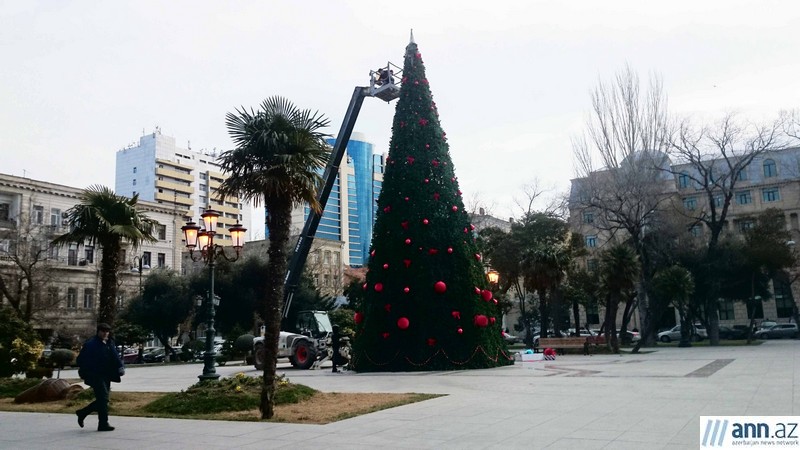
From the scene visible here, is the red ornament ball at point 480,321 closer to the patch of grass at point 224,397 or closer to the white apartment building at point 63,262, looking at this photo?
the patch of grass at point 224,397

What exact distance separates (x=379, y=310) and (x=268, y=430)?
12420 mm

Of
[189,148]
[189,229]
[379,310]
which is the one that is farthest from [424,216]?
[189,148]

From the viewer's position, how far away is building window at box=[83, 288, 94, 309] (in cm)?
5242

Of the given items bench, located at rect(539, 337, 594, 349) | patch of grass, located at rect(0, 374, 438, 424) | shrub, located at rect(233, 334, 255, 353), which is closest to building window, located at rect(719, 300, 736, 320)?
bench, located at rect(539, 337, 594, 349)

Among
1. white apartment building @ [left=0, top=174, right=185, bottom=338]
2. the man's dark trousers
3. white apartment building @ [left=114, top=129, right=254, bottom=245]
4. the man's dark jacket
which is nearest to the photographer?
the man's dark trousers

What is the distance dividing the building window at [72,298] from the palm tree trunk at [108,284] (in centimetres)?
4017

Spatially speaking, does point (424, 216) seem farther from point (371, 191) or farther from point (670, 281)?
point (371, 191)

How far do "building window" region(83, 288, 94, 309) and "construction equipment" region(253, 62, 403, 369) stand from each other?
30.6 m

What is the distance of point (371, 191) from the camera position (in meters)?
123

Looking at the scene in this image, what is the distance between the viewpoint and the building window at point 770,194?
6962cm

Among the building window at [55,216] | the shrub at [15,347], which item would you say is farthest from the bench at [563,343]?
the building window at [55,216]

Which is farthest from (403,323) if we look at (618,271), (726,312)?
(726,312)

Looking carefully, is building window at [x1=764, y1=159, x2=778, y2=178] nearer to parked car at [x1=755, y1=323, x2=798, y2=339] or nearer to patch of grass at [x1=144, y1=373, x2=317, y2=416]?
parked car at [x1=755, y1=323, x2=798, y2=339]

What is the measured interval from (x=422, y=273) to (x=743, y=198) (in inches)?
2522
